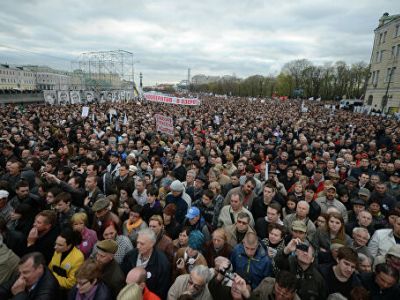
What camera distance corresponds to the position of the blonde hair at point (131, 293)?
211 cm

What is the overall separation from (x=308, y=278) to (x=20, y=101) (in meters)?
32.3

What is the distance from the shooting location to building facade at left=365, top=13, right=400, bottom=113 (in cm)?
3588

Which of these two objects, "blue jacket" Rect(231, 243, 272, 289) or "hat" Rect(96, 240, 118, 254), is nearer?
"hat" Rect(96, 240, 118, 254)

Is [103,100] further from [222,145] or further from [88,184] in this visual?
[88,184]

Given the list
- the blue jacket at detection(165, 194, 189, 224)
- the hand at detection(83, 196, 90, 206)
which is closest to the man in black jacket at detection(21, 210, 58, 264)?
the hand at detection(83, 196, 90, 206)

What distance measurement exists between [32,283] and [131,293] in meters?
1.17

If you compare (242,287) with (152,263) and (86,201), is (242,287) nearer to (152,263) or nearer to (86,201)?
(152,263)

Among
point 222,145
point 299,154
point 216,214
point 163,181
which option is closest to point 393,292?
point 216,214

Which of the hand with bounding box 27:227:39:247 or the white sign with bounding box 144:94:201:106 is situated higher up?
the white sign with bounding box 144:94:201:106

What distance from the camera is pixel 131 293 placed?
6.98 ft

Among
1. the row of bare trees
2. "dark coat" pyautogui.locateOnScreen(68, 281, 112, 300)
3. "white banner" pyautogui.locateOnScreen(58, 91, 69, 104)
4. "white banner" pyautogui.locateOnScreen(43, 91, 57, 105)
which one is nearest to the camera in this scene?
"dark coat" pyautogui.locateOnScreen(68, 281, 112, 300)

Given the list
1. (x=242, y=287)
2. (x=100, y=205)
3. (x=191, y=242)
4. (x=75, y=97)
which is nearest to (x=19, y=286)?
(x=100, y=205)

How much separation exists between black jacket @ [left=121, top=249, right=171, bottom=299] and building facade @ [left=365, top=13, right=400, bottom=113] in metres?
40.4

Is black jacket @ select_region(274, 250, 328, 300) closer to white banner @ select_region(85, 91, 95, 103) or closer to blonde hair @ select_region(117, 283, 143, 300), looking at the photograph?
blonde hair @ select_region(117, 283, 143, 300)
